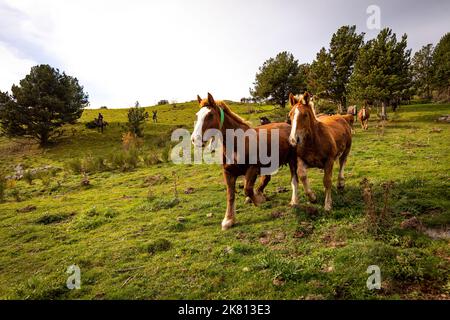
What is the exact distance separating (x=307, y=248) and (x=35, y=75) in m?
44.6

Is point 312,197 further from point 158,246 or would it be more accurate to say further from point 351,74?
point 351,74

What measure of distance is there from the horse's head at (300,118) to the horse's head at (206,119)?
182 centimetres

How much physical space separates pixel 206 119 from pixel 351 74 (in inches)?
1494

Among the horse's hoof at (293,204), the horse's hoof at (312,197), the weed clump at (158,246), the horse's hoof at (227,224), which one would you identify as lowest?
the weed clump at (158,246)

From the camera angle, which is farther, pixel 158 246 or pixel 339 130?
pixel 339 130

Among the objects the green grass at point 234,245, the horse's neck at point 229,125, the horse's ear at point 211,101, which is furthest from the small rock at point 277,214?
the horse's ear at point 211,101

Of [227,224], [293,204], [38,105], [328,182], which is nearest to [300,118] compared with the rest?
[328,182]

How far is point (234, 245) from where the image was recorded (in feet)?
20.6

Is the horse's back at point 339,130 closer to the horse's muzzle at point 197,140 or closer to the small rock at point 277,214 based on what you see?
the small rock at point 277,214

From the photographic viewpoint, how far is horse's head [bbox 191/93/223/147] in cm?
633

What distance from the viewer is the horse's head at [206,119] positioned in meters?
6.33
